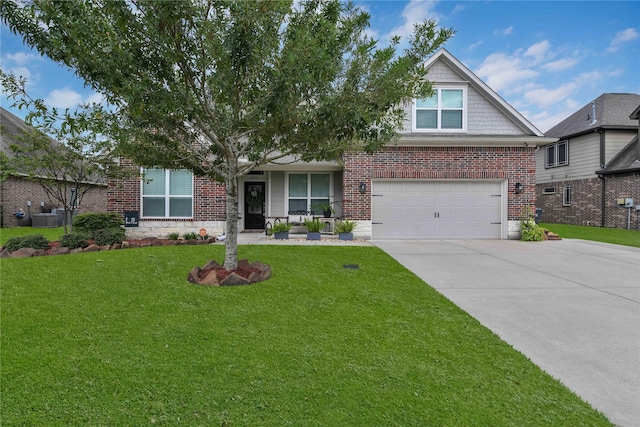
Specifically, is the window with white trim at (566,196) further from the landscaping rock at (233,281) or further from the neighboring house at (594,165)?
the landscaping rock at (233,281)

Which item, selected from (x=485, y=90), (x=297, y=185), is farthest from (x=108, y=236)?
(x=485, y=90)

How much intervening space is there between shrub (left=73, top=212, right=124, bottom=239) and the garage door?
861 cm

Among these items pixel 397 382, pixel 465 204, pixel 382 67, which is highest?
pixel 382 67

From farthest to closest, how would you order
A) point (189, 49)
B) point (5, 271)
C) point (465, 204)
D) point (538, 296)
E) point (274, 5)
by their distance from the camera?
point (465, 204), point (5, 271), point (538, 296), point (189, 49), point (274, 5)

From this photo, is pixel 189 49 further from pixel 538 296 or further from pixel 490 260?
pixel 490 260

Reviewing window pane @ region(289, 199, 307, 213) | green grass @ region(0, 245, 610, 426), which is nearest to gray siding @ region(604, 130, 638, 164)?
window pane @ region(289, 199, 307, 213)

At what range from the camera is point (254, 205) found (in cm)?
1364

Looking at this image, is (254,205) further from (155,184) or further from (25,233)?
(25,233)

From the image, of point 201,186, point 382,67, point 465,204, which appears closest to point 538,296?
point 382,67

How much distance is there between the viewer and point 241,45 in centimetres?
414

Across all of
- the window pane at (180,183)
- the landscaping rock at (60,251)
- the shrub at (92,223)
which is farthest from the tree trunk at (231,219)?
the window pane at (180,183)

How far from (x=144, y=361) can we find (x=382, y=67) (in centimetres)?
449

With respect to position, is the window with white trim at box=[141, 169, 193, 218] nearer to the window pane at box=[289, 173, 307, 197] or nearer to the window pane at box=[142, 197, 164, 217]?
the window pane at box=[142, 197, 164, 217]

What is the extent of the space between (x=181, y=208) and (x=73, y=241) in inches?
132
